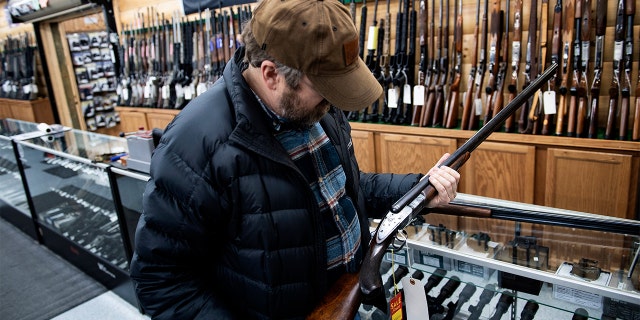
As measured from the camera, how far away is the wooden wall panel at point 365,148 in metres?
3.97

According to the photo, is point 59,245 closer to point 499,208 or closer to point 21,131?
point 21,131

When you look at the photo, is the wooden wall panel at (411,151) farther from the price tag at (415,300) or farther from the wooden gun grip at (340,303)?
the wooden gun grip at (340,303)

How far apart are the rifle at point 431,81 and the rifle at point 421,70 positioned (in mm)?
47

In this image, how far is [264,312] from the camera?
3.58 ft

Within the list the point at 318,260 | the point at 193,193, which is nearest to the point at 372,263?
the point at 318,260

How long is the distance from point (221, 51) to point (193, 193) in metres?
4.34

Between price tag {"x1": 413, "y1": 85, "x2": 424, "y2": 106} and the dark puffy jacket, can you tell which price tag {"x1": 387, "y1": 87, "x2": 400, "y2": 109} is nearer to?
price tag {"x1": 413, "y1": 85, "x2": 424, "y2": 106}

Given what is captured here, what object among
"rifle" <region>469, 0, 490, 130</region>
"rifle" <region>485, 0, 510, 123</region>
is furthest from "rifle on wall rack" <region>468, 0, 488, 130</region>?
"rifle" <region>485, 0, 510, 123</region>

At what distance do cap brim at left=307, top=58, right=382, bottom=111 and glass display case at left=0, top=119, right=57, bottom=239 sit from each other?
11.1ft

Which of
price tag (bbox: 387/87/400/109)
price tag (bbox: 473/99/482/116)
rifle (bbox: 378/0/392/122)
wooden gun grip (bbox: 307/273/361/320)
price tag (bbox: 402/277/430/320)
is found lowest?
price tag (bbox: 402/277/430/320)

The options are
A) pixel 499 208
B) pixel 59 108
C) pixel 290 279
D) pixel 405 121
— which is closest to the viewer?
pixel 290 279

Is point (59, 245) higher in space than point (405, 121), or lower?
lower

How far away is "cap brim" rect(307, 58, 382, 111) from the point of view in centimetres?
92

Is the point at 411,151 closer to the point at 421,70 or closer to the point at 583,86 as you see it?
the point at 421,70
